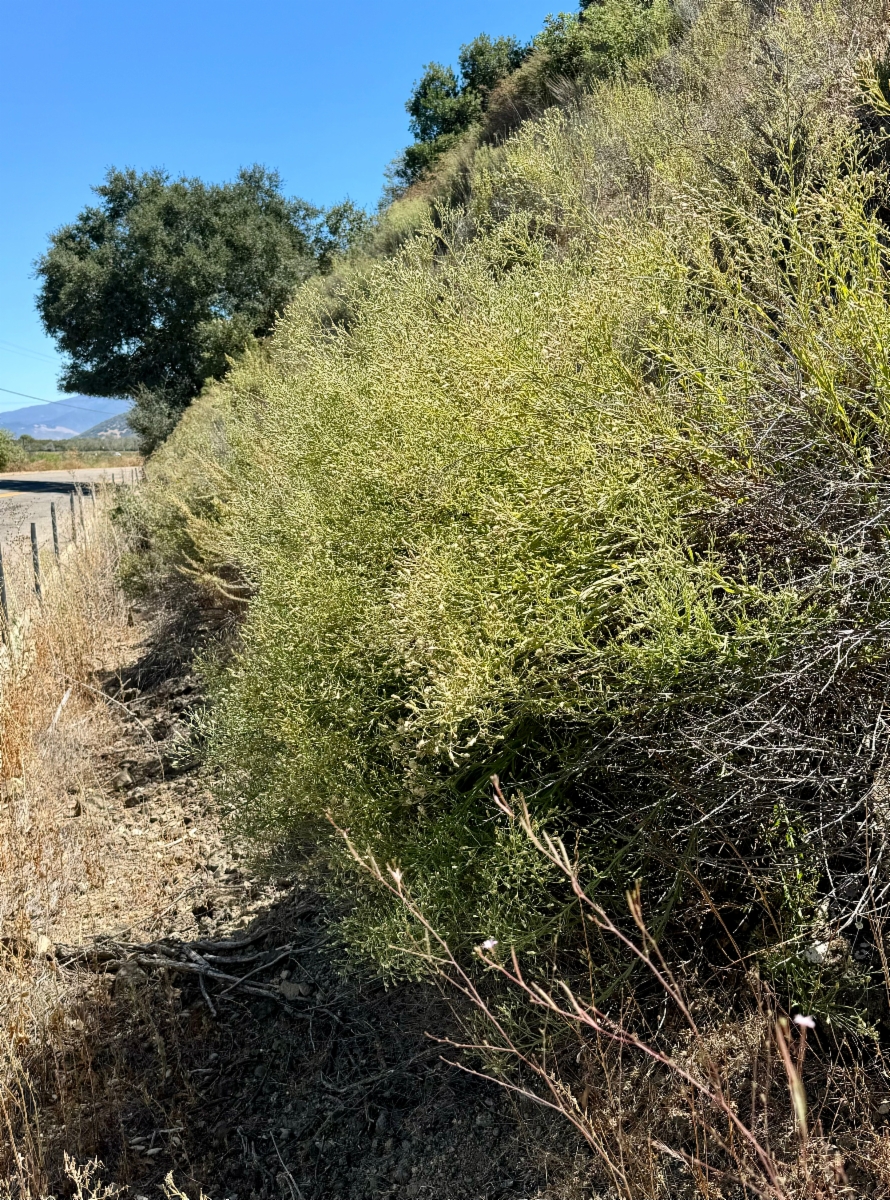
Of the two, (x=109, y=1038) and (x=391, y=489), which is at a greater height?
(x=391, y=489)

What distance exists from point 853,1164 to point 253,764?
2451mm

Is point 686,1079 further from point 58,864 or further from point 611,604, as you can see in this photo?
point 58,864

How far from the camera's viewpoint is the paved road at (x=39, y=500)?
1473 cm

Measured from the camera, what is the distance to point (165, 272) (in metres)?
26.0

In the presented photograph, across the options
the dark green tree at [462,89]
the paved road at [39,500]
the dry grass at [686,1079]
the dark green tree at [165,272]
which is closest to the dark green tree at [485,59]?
the dark green tree at [462,89]

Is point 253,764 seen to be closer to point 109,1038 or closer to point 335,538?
point 335,538

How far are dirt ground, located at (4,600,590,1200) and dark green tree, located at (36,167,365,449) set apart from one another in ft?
70.2

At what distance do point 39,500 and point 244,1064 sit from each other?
831 inches

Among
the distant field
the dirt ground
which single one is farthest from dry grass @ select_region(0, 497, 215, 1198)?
the distant field

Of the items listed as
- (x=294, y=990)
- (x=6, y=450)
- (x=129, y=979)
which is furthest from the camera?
(x=6, y=450)

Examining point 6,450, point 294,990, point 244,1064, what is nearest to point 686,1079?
point 294,990

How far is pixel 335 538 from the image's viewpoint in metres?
3.79

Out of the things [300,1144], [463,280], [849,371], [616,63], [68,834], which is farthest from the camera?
[616,63]

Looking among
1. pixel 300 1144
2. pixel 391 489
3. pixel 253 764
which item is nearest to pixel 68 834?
pixel 253 764
